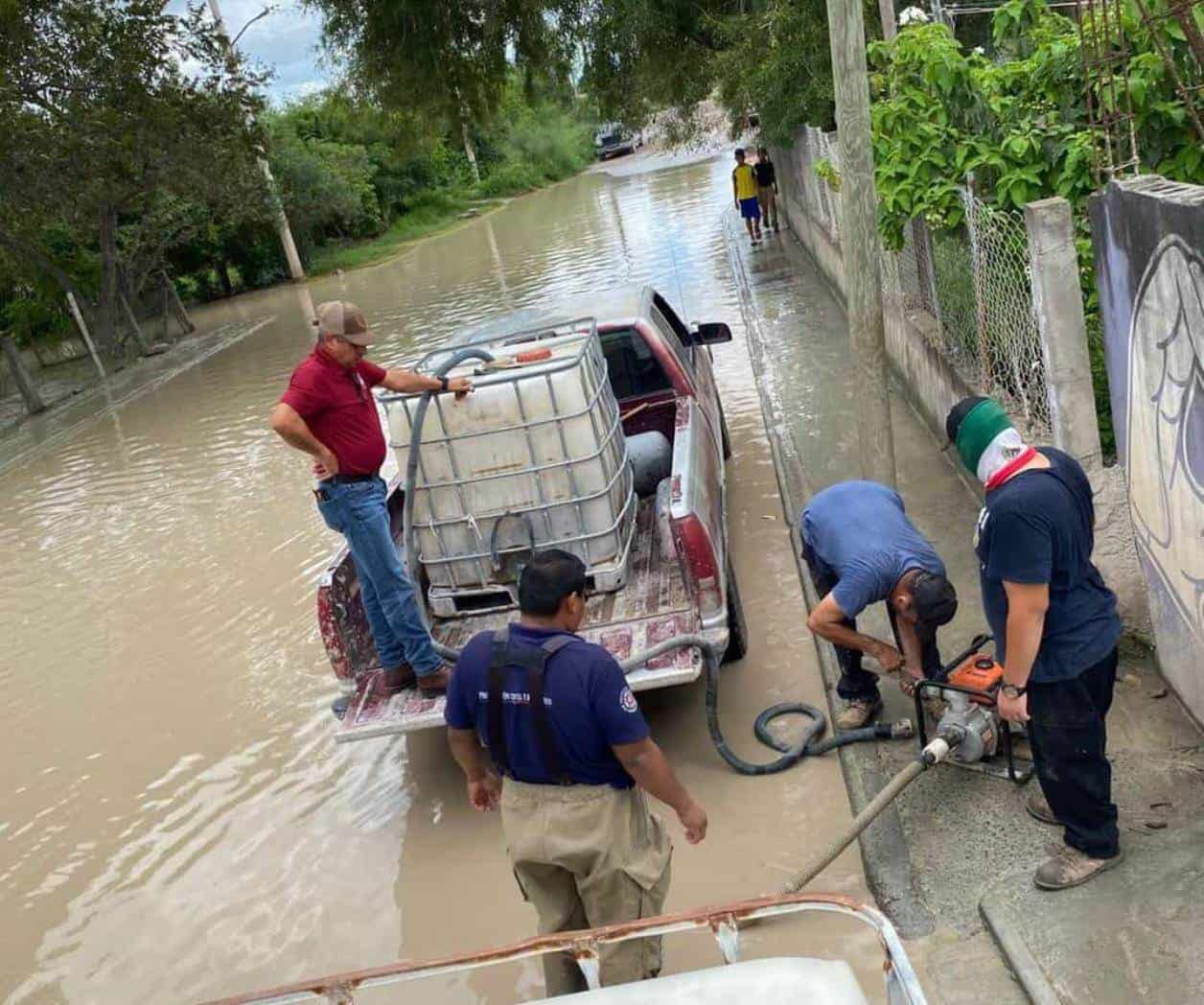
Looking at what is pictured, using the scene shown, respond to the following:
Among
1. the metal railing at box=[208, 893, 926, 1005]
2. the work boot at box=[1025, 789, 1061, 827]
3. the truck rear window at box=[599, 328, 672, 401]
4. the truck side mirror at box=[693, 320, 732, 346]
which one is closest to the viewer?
the metal railing at box=[208, 893, 926, 1005]

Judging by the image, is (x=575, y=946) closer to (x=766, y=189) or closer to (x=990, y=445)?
(x=990, y=445)

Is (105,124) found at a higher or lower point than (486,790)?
higher

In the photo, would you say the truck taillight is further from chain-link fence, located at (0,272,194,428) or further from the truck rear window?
chain-link fence, located at (0,272,194,428)

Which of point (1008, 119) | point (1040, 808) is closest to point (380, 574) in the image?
point (1040, 808)

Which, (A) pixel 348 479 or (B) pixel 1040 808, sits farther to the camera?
(A) pixel 348 479

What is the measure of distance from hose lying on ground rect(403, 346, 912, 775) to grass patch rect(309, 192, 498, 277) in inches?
1237

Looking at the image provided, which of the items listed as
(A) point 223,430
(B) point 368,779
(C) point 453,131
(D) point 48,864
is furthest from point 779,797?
(C) point 453,131

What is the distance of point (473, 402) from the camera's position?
540 centimetres

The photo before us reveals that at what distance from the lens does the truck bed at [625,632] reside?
5.02 m

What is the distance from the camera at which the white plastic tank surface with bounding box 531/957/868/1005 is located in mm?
2209

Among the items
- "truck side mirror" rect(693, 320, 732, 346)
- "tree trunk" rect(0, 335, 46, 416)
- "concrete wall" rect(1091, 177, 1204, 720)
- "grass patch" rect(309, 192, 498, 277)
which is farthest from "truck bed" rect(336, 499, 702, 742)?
"grass patch" rect(309, 192, 498, 277)

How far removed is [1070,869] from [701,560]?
2.07m

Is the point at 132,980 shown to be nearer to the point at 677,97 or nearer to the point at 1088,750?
the point at 1088,750

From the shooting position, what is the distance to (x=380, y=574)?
16.8ft
